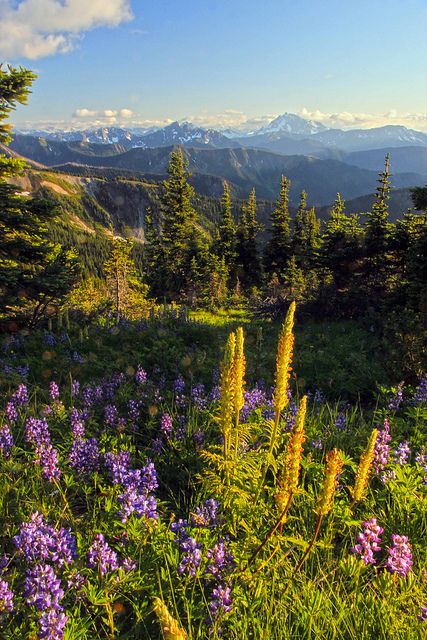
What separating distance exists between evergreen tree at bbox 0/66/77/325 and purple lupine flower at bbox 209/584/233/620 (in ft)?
33.8

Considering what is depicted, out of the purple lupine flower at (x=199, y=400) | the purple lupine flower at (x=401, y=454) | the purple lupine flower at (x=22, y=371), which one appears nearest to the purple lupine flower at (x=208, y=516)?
the purple lupine flower at (x=401, y=454)

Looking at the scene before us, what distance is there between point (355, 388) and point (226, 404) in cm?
567

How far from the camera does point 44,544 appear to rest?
91.4 inches

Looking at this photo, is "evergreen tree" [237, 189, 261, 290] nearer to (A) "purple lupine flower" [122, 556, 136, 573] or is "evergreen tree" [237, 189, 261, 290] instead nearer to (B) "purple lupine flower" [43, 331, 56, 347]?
(B) "purple lupine flower" [43, 331, 56, 347]

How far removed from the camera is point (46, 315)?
1182cm

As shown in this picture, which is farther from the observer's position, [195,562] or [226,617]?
[195,562]

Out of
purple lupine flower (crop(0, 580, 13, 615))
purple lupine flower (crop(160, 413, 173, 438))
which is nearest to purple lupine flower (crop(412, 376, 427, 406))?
purple lupine flower (crop(160, 413, 173, 438))

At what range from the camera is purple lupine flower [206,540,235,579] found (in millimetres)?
2412

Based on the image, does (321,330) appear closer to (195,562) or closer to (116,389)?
(116,389)

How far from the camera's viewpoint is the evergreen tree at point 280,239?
39.5 metres

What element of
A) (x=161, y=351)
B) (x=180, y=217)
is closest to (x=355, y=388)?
(x=161, y=351)

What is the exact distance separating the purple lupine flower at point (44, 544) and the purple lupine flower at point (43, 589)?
152mm

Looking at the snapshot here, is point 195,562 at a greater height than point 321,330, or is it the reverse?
point 195,562

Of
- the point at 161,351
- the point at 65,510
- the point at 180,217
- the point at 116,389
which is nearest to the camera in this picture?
the point at 65,510
